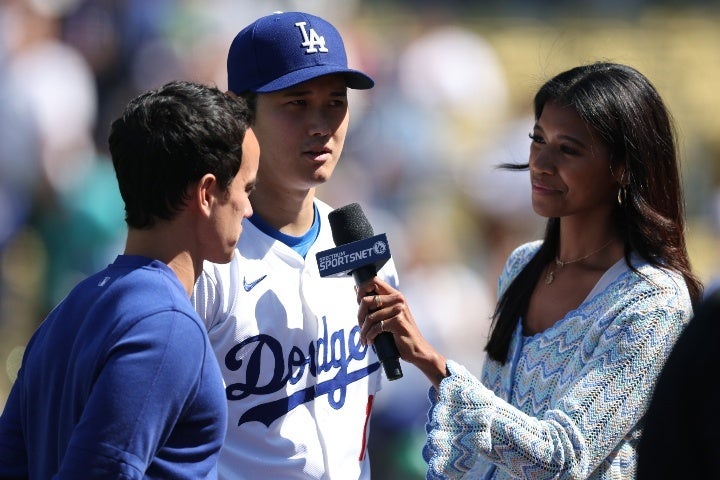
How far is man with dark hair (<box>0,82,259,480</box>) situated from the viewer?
73.6 inches

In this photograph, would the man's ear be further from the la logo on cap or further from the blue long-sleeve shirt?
the la logo on cap

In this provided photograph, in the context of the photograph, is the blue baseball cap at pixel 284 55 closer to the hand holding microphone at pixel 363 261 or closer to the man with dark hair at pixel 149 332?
the hand holding microphone at pixel 363 261

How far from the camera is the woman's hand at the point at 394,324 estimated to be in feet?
9.08

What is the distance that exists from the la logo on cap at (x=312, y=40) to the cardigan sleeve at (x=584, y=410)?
1051 millimetres

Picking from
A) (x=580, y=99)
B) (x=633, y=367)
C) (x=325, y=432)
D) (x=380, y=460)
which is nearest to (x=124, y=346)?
(x=325, y=432)

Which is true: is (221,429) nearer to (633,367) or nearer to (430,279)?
(633,367)

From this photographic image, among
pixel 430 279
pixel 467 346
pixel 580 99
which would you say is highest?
pixel 580 99

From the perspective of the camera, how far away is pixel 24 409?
2131 millimetres

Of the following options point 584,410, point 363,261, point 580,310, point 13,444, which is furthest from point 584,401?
point 13,444

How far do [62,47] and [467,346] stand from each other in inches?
128

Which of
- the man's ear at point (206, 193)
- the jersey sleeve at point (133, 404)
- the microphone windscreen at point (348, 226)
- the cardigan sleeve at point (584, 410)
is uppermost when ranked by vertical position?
the man's ear at point (206, 193)

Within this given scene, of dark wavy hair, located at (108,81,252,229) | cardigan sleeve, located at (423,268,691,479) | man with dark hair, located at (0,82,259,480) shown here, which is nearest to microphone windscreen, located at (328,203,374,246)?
cardigan sleeve, located at (423,268,691,479)

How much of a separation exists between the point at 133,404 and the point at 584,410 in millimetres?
1260

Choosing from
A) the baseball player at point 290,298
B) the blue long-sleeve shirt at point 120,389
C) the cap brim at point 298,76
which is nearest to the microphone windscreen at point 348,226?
the baseball player at point 290,298
